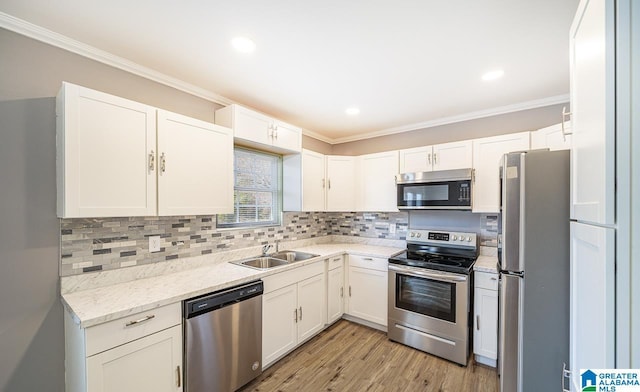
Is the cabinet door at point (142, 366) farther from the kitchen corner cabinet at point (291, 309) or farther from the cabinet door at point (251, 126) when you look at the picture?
the cabinet door at point (251, 126)

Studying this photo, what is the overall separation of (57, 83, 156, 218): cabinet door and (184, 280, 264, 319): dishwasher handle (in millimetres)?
681

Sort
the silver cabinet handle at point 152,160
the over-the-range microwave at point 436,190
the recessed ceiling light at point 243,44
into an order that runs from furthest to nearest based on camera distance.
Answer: the over-the-range microwave at point 436,190, the silver cabinet handle at point 152,160, the recessed ceiling light at point 243,44

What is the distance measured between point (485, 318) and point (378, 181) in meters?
1.80

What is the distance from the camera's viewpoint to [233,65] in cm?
192

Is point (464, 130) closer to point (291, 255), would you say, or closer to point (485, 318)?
point (485, 318)

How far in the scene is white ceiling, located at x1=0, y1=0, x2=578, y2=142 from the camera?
1367 mm

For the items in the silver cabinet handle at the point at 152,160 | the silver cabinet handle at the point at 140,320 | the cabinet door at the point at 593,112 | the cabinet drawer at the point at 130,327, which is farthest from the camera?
the silver cabinet handle at the point at 152,160

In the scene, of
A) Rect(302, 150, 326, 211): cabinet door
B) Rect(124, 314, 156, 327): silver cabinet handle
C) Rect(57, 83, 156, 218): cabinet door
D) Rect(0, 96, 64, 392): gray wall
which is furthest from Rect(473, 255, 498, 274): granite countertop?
Rect(0, 96, 64, 392): gray wall

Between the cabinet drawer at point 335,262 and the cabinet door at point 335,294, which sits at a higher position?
the cabinet drawer at point 335,262

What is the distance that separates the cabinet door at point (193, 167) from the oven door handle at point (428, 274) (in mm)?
1792

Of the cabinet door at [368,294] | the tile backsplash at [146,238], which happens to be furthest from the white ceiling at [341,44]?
the cabinet door at [368,294]

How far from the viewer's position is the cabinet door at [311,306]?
2.56m

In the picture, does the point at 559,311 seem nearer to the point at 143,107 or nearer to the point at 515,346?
the point at 515,346

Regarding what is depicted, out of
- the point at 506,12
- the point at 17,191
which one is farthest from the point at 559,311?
the point at 17,191
